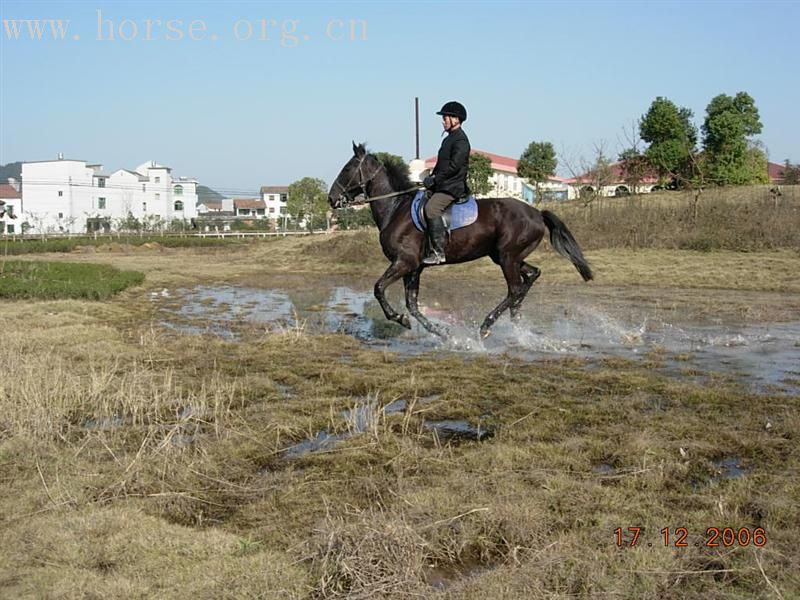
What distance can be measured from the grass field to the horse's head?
2953 millimetres

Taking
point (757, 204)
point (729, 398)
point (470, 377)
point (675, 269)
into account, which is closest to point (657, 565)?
point (729, 398)

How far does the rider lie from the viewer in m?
10.2

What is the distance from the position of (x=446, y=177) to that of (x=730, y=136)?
44.0 meters

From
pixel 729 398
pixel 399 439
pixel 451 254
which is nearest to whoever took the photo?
pixel 399 439

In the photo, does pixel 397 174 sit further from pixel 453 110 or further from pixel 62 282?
pixel 62 282

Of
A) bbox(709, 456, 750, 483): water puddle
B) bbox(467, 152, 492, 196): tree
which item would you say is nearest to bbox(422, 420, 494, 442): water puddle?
bbox(709, 456, 750, 483): water puddle

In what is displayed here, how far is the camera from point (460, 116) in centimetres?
1017

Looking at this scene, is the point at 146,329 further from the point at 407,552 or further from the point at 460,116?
the point at 407,552

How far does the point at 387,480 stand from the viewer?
16.1 feet

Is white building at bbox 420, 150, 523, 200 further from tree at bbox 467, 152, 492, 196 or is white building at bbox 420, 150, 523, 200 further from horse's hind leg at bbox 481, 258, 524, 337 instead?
horse's hind leg at bbox 481, 258, 524, 337

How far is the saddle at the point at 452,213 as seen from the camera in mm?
10656

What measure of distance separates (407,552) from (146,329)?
950 cm

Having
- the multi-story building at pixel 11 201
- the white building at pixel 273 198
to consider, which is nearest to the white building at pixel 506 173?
the white building at pixel 273 198
